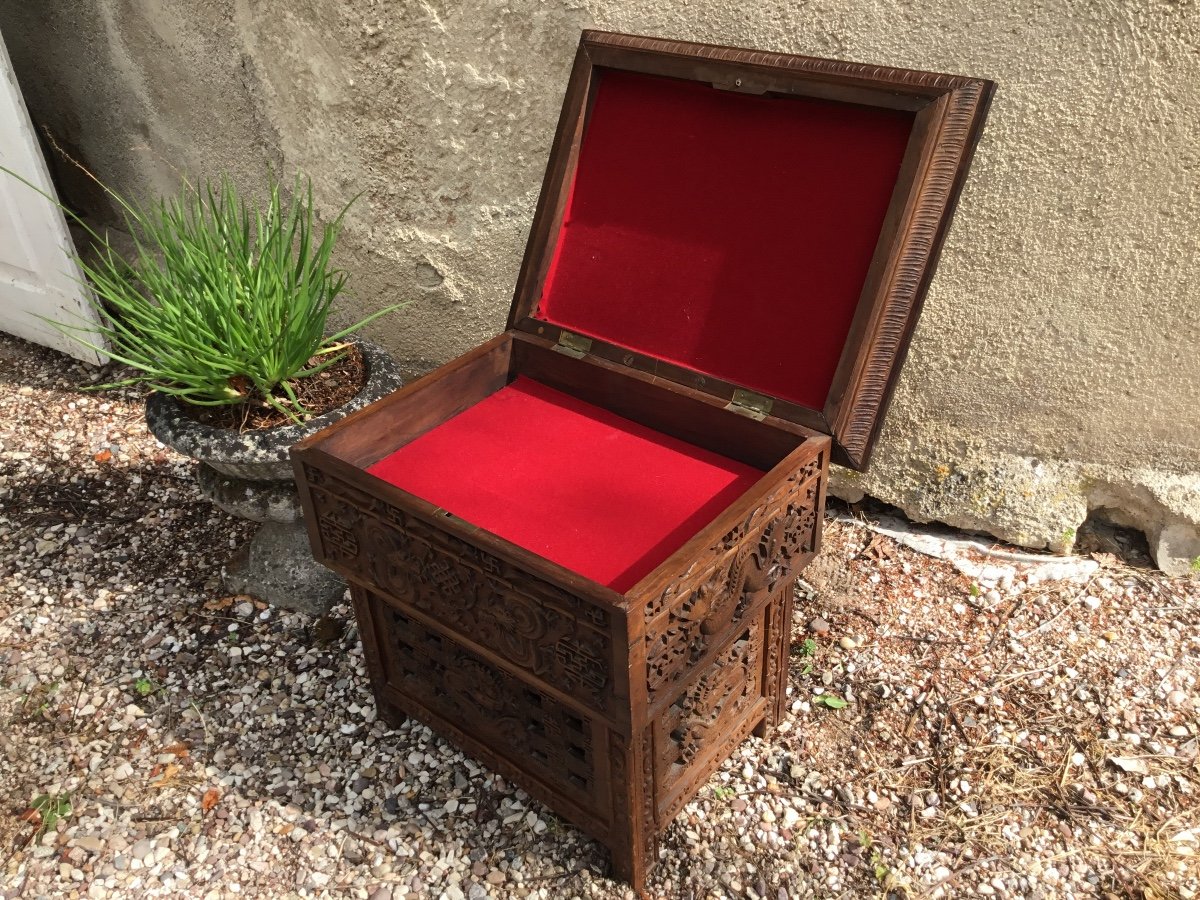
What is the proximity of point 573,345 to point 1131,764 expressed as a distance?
148 centimetres

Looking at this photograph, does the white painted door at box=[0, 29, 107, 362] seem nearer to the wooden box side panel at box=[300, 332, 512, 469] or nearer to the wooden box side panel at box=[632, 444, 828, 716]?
the wooden box side panel at box=[300, 332, 512, 469]

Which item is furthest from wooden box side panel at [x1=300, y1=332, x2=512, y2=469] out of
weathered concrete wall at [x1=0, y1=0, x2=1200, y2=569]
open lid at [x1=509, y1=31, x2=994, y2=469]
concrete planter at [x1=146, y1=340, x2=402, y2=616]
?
weathered concrete wall at [x1=0, y1=0, x2=1200, y2=569]

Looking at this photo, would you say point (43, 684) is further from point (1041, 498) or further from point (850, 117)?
point (1041, 498)

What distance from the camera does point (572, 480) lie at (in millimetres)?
1853

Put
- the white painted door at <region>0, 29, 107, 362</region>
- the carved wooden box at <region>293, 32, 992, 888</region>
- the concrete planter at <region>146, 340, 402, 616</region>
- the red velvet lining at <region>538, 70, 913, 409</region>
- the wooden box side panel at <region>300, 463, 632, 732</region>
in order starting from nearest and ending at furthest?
the wooden box side panel at <region>300, 463, 632, 732</region> < the carved wooden box at <region>293, 32, 992, 888</region> < the red velvet lining at <region>538, 70, 913, 409</region> < the concrete planter at <region>146, 340, 402, 616</region> < the white painted door at <region>0, 29, 107, 362</region>

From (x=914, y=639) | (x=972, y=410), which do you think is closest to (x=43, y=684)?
(x=914, y=639)

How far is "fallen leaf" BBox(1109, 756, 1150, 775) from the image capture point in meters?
2.13

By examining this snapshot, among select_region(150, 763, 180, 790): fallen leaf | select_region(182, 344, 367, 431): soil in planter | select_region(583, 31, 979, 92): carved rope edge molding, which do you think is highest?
select_region(583, 31, 979, 92): carved rope edge molding

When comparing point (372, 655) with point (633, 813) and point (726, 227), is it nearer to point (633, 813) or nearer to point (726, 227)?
point (633, 813)


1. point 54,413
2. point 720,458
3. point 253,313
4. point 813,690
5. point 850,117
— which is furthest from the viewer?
point 54,413

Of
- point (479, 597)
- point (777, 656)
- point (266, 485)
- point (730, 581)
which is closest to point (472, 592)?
point (479, 597)

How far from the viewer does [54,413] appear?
3.38m

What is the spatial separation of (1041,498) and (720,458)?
44.9 inches

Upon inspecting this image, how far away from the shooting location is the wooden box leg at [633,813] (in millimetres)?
1680
